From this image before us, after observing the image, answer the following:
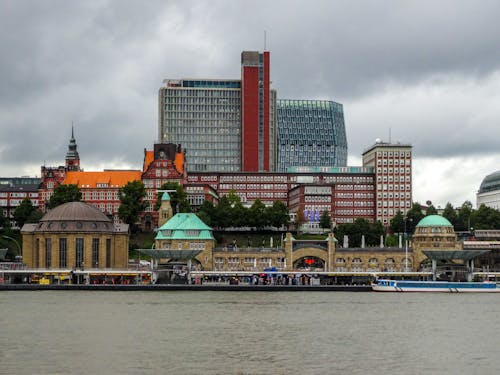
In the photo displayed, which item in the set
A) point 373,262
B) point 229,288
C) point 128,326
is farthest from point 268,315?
point 373,262

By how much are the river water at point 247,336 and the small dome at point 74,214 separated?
54946mm

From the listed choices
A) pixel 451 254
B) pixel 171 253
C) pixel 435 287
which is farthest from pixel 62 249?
pixel 435 287

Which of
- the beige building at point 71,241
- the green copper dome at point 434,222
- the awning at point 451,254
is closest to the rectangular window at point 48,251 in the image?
the beige building at point 71,241

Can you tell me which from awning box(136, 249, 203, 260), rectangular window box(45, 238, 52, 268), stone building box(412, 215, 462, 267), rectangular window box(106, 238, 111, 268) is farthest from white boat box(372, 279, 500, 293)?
rectangular window box(45, 238, 52, 268)

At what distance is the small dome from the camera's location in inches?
6841

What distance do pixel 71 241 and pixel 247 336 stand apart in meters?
102

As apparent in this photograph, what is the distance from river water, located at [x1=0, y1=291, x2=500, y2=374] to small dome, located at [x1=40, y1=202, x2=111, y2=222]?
5495 cm

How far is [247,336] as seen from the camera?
75000 millimetres

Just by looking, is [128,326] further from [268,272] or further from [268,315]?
[268,272]

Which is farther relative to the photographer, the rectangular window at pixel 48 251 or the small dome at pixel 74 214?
the small dome at pixel 74 214

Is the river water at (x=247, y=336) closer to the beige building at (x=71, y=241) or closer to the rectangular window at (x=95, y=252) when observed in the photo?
the beige building at (x=71, y=241)

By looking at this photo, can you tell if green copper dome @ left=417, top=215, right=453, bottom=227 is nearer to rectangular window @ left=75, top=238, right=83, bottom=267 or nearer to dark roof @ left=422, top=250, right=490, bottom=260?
dark roof @ left=422, top=250, right=490, bottom=260

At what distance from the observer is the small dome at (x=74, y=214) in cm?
17375

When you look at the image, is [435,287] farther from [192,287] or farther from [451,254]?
[192,287]
